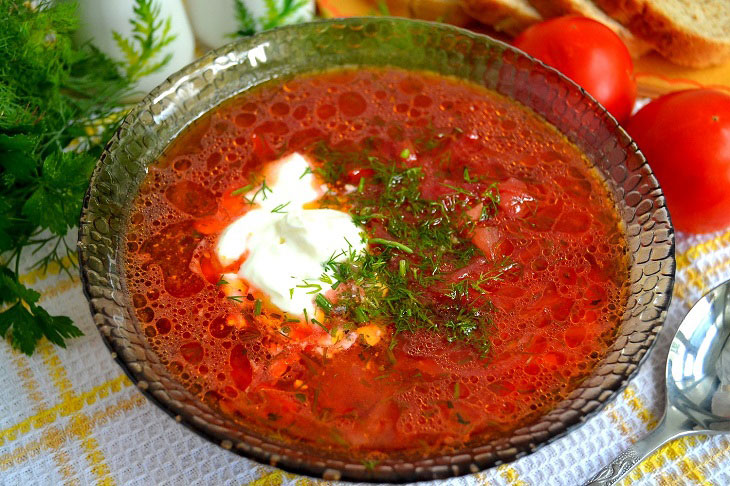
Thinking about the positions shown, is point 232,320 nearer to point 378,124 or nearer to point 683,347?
point 378,124

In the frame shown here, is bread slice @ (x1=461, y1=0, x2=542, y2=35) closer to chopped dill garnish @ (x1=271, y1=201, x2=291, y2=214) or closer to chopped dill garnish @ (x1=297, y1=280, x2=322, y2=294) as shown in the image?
chopped dill garnish @ (x1=271, y1=201, x2=291, y2=214)

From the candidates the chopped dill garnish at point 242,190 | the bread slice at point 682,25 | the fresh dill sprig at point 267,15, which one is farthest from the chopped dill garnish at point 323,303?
the bread slice at point 682,25

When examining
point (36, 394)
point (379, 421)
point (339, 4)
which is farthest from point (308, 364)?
point (339, 4)

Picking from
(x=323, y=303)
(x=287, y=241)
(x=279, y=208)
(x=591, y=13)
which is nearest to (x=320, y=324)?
(x=323, y=303)

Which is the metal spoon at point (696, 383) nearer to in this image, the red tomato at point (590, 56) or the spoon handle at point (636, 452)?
the spoon handle at point (636, 452)

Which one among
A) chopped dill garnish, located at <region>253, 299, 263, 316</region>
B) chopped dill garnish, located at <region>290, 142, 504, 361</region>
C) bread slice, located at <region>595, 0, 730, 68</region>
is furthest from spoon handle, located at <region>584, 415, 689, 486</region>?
bread slice, located at <region>595, 0, 730, 68</region>
